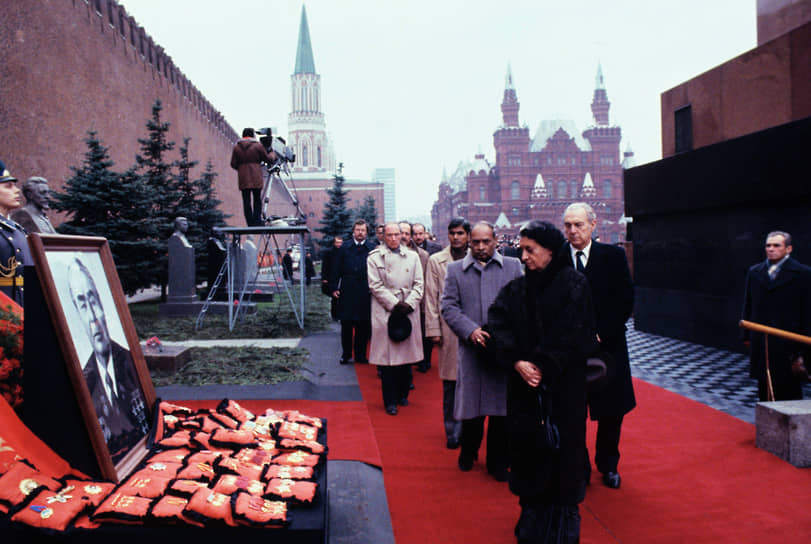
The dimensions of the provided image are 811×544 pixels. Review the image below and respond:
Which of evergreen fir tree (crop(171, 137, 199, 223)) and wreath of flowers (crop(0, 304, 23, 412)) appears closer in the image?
wreath of flowers (crop(0, 304, 23, 412))

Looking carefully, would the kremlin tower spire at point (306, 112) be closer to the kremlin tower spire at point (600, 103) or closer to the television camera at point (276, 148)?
the kremlin tower spire at point (600, 103)

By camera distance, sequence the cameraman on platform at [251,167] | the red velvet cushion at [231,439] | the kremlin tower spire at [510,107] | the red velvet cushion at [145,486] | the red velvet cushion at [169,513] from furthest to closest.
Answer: the kremlin tower spire at [510,107] → the cameraman on platform at [251,167] → the red velvet cushion at [231,439] → the red velvet cushion at [145,486] → the red velvet cushion at [169,513]

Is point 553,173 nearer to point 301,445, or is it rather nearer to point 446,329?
point 446,329

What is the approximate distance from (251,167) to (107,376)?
6989 mm

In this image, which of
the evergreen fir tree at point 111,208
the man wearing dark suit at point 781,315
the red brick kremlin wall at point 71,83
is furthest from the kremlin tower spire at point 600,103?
the man wearing dark suit at point 781,315

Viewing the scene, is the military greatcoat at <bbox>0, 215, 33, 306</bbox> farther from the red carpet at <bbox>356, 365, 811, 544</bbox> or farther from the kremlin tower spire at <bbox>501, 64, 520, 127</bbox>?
the kremlin tower spire at <bbox>501, 64, 520, 127</bbox>

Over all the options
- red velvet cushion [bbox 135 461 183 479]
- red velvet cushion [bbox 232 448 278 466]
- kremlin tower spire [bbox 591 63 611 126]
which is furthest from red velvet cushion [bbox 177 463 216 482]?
kremlin tower spire [bbox 591 63 611 126]

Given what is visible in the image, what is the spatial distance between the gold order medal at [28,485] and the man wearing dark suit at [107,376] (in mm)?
274

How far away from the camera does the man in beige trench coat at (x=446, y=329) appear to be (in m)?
4.61

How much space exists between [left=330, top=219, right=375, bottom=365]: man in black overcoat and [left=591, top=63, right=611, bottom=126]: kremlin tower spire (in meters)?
83.9

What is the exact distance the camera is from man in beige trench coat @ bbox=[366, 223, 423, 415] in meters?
5.52

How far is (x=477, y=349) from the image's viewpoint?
374 cm

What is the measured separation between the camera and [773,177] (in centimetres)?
825

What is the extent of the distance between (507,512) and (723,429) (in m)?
2.82
